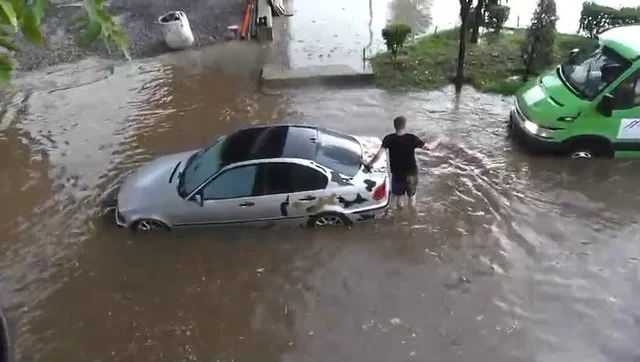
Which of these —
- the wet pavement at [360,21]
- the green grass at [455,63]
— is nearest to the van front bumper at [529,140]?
the green grass at [455,63]

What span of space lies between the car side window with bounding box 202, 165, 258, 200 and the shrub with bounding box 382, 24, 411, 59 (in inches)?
270

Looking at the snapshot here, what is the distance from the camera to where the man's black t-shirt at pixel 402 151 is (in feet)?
29.9

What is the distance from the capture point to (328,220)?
365 inches

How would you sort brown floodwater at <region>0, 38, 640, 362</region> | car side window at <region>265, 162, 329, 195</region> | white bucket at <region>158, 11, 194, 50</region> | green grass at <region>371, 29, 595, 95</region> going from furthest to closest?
white bucket at <region>158, 11, 194, 50</region>
green grass at <region>371, 29, 595, 95</region>
car side window at <region>265, 162, 329, 195</region>
brown floodwater at <region>0, 38, 640, 362</region>

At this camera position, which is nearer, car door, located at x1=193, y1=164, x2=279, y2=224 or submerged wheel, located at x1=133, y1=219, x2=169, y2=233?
car door, located at x1=193, y1=164, x2=279, y2=224

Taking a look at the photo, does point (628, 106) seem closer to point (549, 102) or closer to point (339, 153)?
point (549, 102)

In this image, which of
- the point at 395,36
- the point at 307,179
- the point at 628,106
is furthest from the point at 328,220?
the point at 395,36

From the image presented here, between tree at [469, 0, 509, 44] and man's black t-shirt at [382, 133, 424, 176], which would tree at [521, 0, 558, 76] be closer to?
tree at [469, 0, 509, 44]

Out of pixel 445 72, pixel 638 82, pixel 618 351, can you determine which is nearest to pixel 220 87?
pixel 445 72

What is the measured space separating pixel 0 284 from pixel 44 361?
1.67 m

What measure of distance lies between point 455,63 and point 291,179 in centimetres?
695

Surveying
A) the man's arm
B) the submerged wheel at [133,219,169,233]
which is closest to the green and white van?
the man's arm

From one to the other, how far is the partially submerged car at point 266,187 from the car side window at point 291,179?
0.5 inches

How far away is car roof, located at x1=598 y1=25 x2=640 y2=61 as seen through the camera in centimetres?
1033
